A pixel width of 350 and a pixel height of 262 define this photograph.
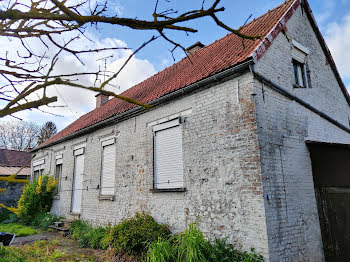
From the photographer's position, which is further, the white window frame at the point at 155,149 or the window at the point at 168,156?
the window at the point at 168,156

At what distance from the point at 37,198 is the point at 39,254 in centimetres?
706

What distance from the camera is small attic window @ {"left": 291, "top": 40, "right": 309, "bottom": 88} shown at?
785 centimetres

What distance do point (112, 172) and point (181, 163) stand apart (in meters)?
3.76

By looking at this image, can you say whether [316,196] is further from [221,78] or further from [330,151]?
[221,78]

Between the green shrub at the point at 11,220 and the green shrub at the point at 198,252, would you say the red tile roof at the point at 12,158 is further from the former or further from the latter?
the green shrub at the point at 198,252

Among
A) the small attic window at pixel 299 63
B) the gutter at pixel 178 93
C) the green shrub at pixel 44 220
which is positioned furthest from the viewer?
the green shrub at pixel 44 220

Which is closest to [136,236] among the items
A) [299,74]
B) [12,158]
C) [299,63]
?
[299,74]

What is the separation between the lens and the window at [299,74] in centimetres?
797

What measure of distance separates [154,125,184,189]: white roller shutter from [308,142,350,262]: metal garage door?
362 cm

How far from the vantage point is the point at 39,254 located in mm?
7492

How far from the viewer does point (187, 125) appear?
7.13 metres

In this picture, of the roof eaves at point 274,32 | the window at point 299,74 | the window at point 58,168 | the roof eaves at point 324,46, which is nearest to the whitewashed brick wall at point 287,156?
the roof eaves at point 274,32

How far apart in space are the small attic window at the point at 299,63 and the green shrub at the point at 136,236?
19.2 ft

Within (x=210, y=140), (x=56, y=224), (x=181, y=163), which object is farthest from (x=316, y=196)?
(x=56, y=224)
